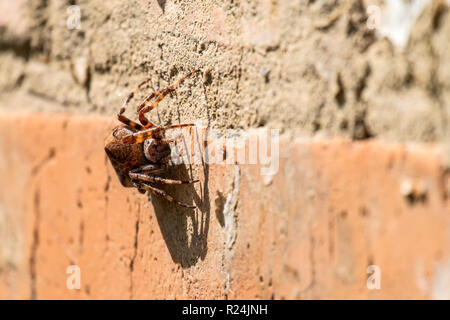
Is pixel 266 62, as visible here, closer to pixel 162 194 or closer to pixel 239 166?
pixel 239 166

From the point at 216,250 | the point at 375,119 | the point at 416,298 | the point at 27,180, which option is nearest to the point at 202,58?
the point at 216,250

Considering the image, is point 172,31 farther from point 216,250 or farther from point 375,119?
point 375,119

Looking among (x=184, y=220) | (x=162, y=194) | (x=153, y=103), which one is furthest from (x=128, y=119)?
(x=184, y=220)

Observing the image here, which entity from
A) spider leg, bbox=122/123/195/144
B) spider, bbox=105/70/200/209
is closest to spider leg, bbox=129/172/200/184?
spider, bbox=105/70/200/209

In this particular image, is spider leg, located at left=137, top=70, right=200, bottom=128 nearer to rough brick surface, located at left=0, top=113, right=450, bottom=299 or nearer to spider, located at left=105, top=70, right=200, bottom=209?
spider, located at left=105, top=70, right=200, bottom=209

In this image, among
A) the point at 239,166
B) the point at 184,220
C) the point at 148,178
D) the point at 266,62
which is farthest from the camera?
the point at 148,178
